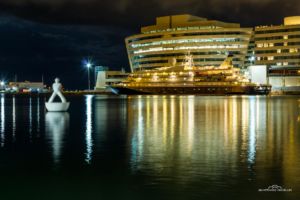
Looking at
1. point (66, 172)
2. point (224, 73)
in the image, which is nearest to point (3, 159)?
point (66, 172)

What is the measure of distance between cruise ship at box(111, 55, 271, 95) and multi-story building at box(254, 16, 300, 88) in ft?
53.1

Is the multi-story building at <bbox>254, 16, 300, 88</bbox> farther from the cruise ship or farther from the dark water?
the dark water

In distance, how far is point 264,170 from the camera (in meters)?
17.9

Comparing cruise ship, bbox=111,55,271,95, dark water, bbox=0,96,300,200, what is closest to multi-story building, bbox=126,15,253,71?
Result: cruise ship, bbox=111,55,271,95

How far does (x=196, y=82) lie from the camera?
16362 cm

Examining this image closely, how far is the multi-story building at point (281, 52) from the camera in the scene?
18650 cm

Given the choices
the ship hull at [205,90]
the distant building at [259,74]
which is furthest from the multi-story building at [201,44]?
the ship hull at [205,90]

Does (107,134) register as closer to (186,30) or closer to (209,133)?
(209,133)

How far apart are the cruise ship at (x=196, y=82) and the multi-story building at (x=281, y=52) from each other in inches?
638

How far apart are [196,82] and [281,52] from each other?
4628cm

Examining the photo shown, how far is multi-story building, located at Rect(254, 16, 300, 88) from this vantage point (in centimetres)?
18650

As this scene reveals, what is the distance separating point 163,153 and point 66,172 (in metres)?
5.79

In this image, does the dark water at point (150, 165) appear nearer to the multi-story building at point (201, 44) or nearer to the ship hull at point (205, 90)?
the ship hull at point (205, 90)

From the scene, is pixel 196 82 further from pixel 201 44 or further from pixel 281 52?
pixel 281 52
